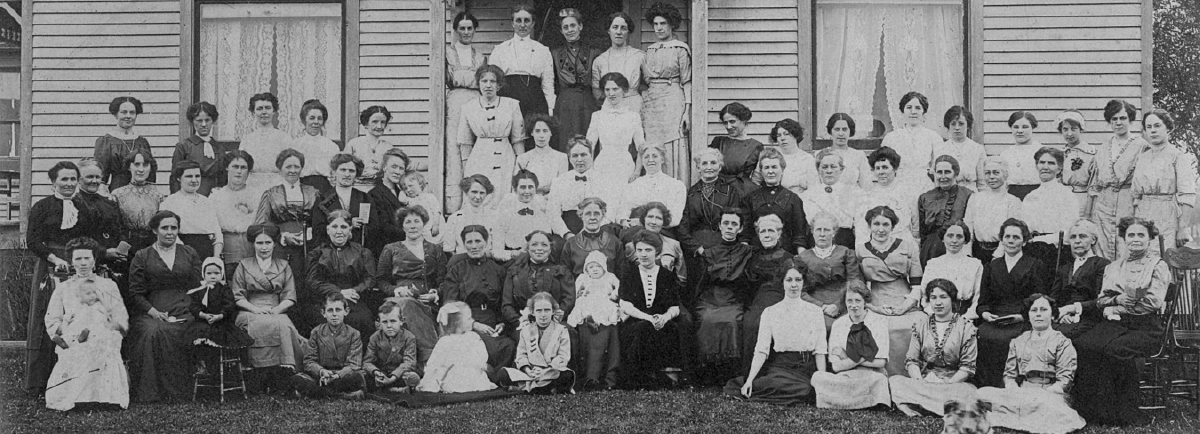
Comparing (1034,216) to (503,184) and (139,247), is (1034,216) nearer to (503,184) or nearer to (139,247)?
(503,184)

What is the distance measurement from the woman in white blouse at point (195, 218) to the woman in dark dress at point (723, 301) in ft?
11.0

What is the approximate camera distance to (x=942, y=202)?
8.41 m

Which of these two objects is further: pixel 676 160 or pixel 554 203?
pixel 676 160

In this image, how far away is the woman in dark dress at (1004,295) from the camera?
293 inches

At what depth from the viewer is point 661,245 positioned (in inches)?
320

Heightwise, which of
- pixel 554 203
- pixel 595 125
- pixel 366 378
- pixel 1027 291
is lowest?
pixel 366 378

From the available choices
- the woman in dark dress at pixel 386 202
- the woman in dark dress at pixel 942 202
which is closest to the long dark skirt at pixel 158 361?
the woman in dark dress at pixel 386 202

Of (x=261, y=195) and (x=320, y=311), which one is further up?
(x=261, y=195)

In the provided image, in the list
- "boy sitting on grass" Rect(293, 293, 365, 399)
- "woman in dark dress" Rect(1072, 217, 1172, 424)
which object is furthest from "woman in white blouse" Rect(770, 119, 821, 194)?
"boy sitting on grass" Rect(293, 293, 365, 399)

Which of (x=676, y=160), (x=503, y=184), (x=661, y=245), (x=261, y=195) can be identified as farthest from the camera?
(x=676, y=160)

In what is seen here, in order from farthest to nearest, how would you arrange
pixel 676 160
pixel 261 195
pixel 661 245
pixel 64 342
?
pixel 676 160, pixel 261 195, pixel 661 245, pixel 64 342

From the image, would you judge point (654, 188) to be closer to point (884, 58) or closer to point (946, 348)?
point (946, 348)

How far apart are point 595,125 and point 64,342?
13.3 feet

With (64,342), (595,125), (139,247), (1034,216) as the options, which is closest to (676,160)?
(595,125)
